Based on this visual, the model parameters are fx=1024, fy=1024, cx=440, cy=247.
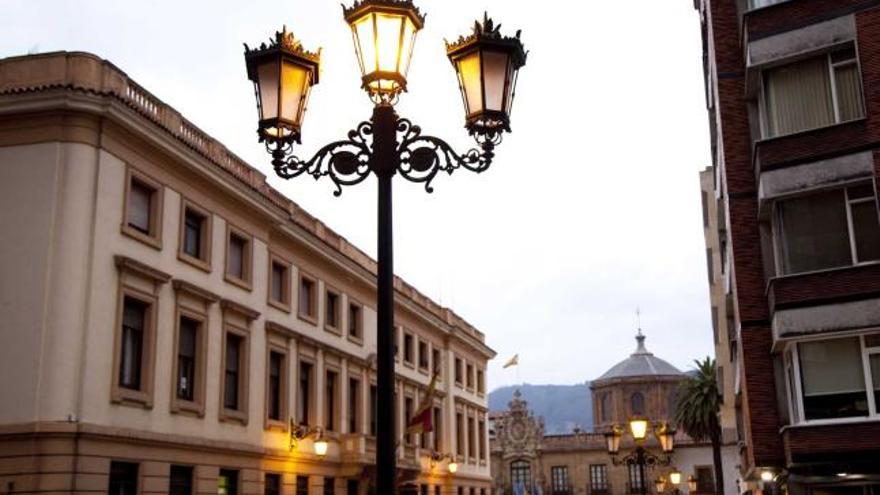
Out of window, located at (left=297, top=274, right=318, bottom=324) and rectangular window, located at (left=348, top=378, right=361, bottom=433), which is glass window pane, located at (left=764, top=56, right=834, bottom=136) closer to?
window, located at (left=297, top=274, right=318, bottom=324)

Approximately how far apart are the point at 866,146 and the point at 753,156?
278cm

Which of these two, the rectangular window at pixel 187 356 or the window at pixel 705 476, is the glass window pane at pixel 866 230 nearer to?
the rectangular window at pixel 187 356

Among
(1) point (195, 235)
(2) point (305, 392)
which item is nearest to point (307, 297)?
(2) point (305, 392)

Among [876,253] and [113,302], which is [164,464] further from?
[876,253]

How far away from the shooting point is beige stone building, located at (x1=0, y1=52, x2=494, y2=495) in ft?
68.8

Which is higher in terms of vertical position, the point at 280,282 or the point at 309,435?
the point at 280,282

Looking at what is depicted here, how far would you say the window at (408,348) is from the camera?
141 feet

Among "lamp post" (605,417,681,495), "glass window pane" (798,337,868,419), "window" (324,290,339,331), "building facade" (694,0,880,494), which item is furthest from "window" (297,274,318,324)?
"glass window pane" (798,337,868,419)

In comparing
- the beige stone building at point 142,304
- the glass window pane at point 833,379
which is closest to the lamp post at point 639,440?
the glass window pane at point 833,379

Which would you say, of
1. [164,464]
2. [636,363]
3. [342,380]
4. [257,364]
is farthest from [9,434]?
[636,363]

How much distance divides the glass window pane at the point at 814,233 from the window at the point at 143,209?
14.1 meters

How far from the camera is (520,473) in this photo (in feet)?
285

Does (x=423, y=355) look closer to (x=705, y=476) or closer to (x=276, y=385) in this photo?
(x=276, y=385)

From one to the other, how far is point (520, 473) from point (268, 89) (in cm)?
8179
